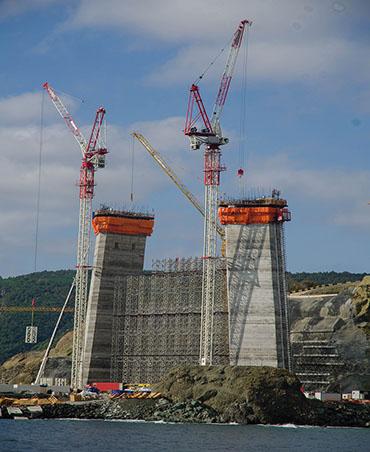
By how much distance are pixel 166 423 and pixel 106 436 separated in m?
27.3

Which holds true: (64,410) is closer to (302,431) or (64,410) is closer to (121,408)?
(121,408)

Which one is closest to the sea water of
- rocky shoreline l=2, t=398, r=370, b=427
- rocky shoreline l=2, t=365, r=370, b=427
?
rocky shoreline l=2, t=398, r=370, b=427

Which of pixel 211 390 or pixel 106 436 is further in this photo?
pixel 211 390

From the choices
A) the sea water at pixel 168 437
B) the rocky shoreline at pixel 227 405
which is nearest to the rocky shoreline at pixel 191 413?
the rocky shoreline at pixel 227 405

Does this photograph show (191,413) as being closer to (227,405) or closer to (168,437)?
(227,405)

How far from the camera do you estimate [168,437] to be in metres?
156

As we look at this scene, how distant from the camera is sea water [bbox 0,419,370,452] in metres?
142

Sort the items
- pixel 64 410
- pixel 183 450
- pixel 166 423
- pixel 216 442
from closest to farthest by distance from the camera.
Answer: pixel 183 450, pixel 216 442, pixel 166 423, pixel 64 410

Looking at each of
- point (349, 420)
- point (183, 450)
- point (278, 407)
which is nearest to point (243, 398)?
point (278, 407)

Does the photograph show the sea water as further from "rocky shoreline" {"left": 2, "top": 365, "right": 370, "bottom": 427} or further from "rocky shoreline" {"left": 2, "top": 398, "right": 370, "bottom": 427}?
"rocky shoreline" {"left": 2, "top": 365, "right": 370, "bottom": 427}

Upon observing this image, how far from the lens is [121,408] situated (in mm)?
192125

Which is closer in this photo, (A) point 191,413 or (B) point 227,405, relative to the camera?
(B) point 227,405

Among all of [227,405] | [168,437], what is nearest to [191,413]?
Result: [227,405]

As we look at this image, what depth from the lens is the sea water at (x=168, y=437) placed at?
142 metres
